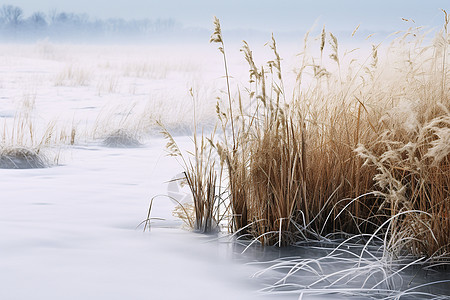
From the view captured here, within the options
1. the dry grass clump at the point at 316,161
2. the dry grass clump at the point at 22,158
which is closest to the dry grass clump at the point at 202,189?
the dry grass clump at the point at 316,161

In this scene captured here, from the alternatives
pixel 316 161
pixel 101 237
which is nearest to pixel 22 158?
pixel 101 237

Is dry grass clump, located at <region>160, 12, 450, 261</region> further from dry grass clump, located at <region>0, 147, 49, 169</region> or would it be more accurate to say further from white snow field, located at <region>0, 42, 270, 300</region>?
dry grass clump, located at <region>0, 147, 49, 169</region>

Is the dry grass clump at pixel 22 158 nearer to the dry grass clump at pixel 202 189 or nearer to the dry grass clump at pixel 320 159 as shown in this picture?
the dry grass clump at pixel 202 189

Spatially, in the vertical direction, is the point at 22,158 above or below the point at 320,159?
below

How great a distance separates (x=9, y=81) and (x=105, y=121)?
7.18 meters

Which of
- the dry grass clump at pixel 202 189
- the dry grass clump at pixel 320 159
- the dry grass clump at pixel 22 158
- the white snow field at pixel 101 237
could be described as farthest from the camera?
the dry grass clump at pixel 22 158

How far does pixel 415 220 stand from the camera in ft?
6.99

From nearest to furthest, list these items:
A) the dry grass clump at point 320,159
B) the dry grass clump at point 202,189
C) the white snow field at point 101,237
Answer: the white snow field at point 101,237 < the dry grass clump at point 320,159 < the dry grass clump at point 202,189

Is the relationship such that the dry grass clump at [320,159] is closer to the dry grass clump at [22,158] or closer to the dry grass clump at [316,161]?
the dry grass clump at [316,161]

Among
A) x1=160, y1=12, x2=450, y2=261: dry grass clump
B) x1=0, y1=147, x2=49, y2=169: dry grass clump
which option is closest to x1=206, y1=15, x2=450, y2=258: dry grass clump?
x1=160, y1=12, x2=450, y2=261: dry grass clump

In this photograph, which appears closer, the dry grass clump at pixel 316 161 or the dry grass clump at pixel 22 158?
the dry grass clump at pixel 316 161

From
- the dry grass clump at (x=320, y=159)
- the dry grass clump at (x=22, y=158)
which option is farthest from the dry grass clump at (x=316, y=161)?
the dry grass clump at (x=22, y=158)

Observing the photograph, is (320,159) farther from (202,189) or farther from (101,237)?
(101,237)

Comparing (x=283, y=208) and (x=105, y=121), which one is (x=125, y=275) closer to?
(x=283, y=208)
